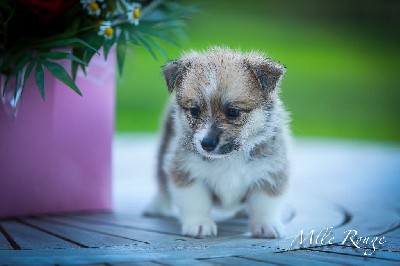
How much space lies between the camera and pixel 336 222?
8.70 feet

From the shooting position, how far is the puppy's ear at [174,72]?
8.20 ft

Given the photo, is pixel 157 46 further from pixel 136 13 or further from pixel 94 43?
pixel 94 43

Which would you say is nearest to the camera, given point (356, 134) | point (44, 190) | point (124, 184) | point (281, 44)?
point (44, 190)

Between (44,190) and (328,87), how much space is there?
755 cm

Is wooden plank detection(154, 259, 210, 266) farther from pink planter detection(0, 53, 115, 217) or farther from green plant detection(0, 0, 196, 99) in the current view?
pink planter detection(0, 53, 115, 217)

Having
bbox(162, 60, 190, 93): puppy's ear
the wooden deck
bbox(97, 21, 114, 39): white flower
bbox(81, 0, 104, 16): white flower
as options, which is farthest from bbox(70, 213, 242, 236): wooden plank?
bbox(81, 0, 104, 16): white flower

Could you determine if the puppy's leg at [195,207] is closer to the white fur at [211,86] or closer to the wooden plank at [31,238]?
the white fur at [211,86]

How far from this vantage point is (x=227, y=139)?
7.41 ft

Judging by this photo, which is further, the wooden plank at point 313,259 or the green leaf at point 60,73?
the green leaf at point 60,73

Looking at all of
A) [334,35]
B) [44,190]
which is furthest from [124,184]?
[334,35]

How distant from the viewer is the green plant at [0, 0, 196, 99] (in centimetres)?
254

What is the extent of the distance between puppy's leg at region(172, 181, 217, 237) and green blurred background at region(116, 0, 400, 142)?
609 centimetres

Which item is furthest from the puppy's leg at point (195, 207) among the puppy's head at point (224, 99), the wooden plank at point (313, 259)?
the wooden plank at point (313, 259)

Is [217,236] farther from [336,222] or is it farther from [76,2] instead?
[76,2]
